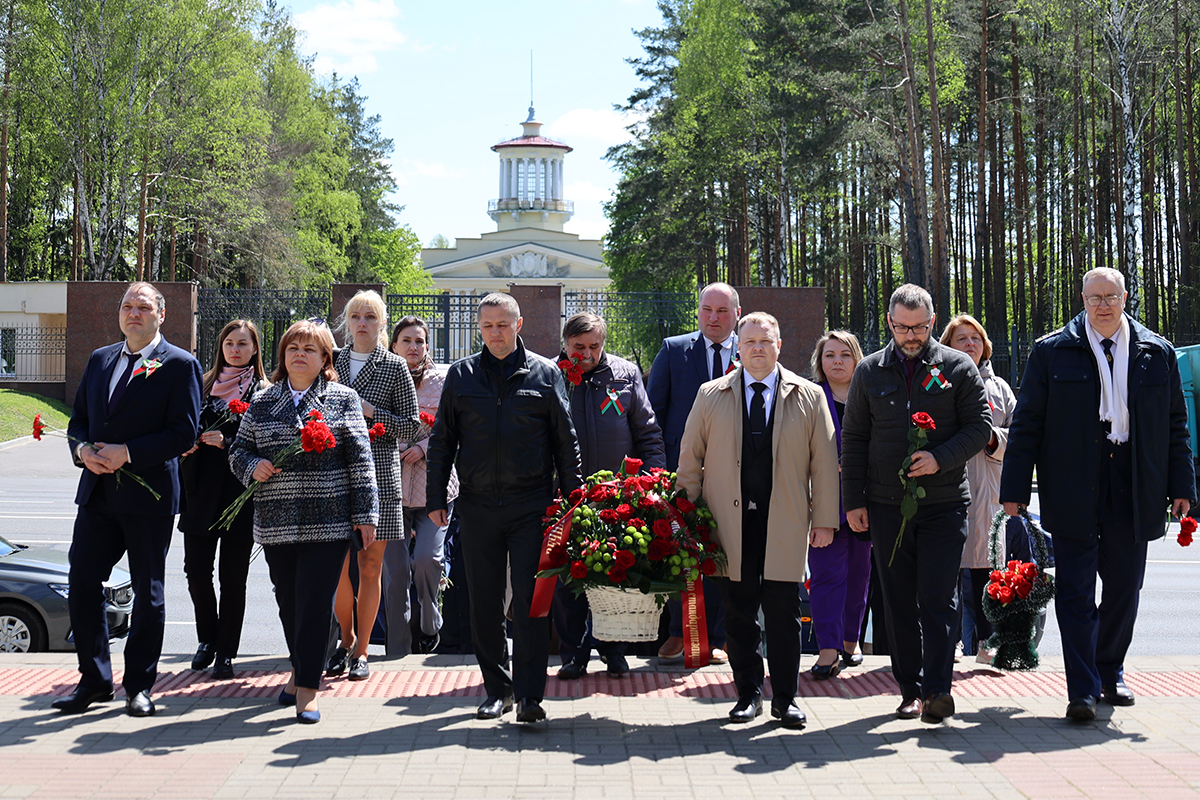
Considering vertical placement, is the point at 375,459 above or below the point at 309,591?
above

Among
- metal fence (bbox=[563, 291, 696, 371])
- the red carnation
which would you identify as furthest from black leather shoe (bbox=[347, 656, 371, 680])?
metal fence (bbox=[563, 291, 696, 371])

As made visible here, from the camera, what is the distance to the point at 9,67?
3266 cm

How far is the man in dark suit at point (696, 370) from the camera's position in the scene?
729 centimetres

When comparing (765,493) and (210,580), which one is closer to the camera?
(765,493)

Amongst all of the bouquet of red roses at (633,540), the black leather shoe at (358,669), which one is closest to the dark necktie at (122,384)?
the black leather shoe at (358,669)

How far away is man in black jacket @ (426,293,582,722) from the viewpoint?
557 cm

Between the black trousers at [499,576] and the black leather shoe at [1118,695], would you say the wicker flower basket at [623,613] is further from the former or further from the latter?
the black leather shoe at [1118,695]

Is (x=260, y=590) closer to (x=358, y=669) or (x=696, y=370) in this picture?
(x=358, y=669)

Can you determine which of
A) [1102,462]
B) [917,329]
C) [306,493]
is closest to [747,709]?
[917,329]

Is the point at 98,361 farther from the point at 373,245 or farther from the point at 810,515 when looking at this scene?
the point at 373,245

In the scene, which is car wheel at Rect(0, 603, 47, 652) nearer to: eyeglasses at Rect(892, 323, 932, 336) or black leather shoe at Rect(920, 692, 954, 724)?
black leather shoe at Rect(920, 692, 954, 724)

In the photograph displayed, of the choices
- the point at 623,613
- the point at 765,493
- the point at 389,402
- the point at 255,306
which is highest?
the point at 255,306

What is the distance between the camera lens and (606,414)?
6.71 metres

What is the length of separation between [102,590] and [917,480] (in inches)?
161
